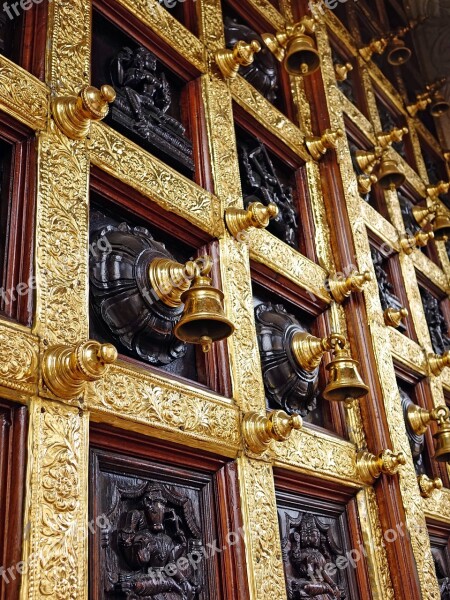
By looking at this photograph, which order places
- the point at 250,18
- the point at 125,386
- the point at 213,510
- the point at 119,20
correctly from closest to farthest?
1. the point at 125,386
2. the point at 213,510
3. the point at 119,20
4. the point at 250,18

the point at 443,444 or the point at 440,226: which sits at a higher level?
the point at 440,226

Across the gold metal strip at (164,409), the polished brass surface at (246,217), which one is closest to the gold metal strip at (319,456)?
the gold metal strip at (164,409)

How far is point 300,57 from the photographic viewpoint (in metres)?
3.56

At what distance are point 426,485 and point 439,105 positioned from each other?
10.4 feet

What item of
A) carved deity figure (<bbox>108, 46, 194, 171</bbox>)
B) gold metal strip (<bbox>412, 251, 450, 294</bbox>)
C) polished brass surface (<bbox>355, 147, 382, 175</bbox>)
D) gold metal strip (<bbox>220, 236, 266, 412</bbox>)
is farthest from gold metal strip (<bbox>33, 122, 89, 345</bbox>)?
gold metal strip (<bbox>412, 251, 450, 294</bbox>)

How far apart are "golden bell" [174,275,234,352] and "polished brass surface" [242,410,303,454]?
0.45 m

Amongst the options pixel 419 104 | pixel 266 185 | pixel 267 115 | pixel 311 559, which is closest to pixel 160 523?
pixel 311 559

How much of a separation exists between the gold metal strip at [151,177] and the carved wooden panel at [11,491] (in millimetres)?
960

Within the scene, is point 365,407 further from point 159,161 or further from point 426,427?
point 159,161

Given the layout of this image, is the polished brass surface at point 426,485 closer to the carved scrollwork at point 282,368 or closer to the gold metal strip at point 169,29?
the carved scrollwork at point 282,368

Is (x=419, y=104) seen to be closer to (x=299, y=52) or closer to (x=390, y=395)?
(x=299, y=52)

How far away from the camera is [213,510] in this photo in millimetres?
2367

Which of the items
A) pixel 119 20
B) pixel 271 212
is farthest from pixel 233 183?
pixel 119 20

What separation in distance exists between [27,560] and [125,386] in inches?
23.6
